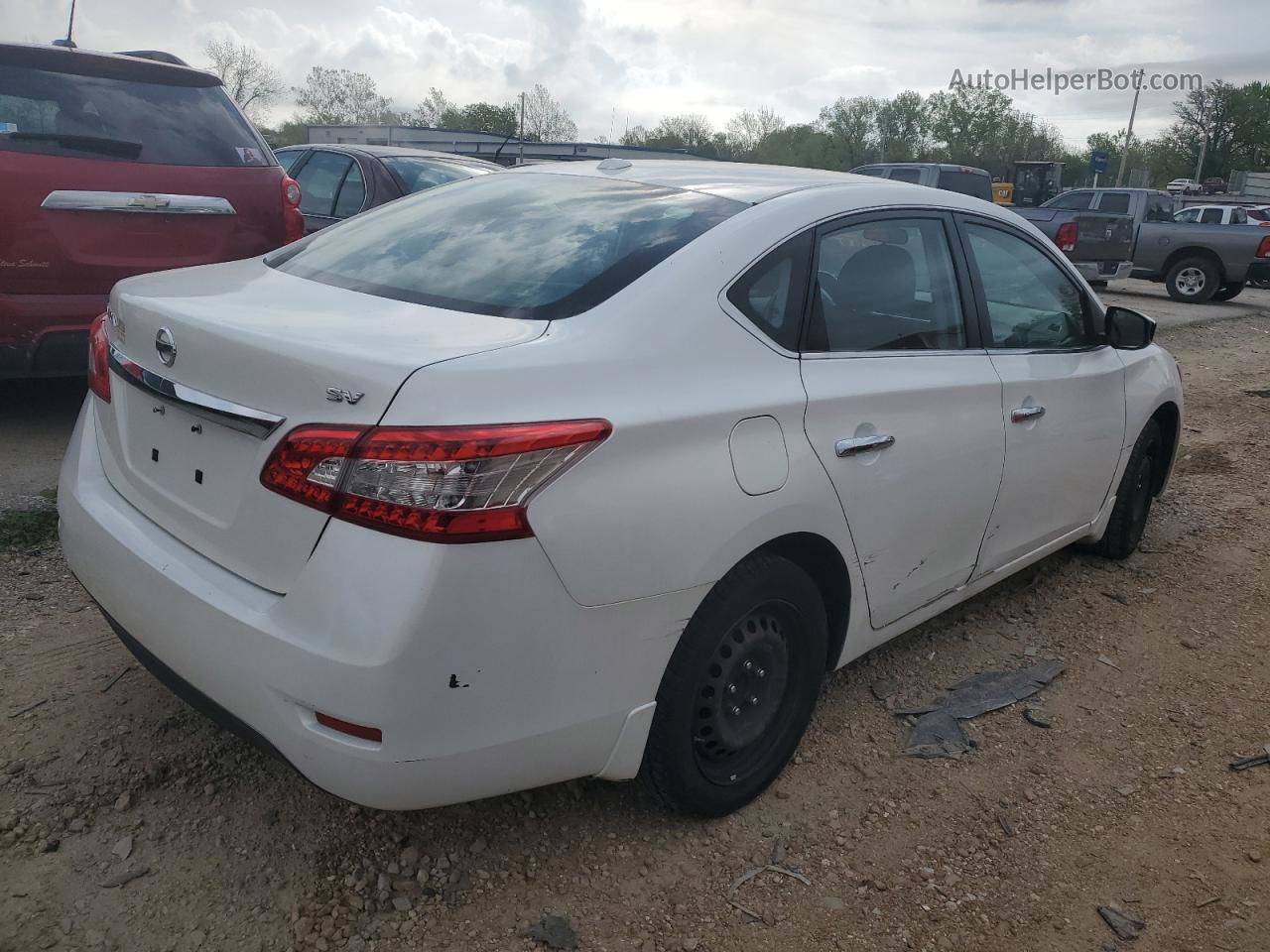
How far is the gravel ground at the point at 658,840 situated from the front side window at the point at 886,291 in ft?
3.87

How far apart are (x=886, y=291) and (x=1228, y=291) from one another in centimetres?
1711

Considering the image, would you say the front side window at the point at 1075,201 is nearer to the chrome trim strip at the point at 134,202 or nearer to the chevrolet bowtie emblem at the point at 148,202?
the chrome trim strip at the point at 134,202

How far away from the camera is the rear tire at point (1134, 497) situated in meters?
4.33

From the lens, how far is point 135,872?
2273mm

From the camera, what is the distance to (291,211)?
5.31 metres

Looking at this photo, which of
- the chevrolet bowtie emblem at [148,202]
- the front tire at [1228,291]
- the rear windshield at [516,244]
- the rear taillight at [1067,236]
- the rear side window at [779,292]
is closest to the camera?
the rear windshield at [516,244]

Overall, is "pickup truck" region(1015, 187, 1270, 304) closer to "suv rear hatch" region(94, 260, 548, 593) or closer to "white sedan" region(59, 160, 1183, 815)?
"white sedan" region(59, 160, 1183, 815)

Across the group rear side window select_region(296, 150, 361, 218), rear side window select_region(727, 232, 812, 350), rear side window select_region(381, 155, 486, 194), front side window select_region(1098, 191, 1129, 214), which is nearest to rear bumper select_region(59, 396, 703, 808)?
rear side window select_region(727, 232, 812, 350)

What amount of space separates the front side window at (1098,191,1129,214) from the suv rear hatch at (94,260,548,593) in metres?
17.6

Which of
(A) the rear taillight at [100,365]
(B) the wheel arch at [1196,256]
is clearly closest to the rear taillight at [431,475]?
(A) the rear taillight at [100,365]

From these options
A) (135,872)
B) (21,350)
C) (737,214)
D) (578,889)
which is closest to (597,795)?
(578,889)

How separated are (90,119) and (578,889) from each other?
13.5ft

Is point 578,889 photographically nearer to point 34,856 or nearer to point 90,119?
point 34,856

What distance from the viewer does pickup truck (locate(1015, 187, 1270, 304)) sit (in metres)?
16.3
